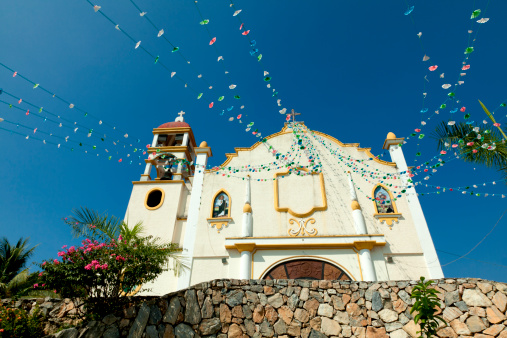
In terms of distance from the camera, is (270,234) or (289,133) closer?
(270,234)

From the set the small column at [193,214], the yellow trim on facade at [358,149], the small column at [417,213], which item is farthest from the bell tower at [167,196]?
the small column at [417,213]

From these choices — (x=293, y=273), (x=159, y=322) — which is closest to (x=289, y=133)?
(x=293, y=273)

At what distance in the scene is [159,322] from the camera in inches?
239

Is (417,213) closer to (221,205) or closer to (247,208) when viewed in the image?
(247,208)

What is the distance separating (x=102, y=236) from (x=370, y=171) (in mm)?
10762

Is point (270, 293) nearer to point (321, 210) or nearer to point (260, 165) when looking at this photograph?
point (321, 210)

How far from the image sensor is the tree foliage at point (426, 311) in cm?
612

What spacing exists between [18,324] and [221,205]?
25.0 ft

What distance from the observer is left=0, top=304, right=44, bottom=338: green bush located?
19.3 ft

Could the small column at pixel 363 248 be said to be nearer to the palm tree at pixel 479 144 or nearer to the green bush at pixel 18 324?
the palm tree at pixel 479 144

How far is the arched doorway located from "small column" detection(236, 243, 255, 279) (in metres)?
0.66

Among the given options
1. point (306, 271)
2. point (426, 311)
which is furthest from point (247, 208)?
point (426, 311)

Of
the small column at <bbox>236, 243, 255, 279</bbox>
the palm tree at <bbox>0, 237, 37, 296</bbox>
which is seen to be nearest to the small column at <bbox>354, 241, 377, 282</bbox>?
the small column at <bbox>236, 243, 255, 279</bbox>

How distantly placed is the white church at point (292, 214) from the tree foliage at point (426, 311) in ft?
12.1
